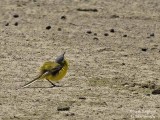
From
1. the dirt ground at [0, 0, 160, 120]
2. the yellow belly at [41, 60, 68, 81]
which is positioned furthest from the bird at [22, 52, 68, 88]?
the dirt ground at [0, 0, 160, 120]

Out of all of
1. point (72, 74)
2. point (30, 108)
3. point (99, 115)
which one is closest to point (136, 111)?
point (99, 115)

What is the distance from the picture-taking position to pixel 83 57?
12.1 meters

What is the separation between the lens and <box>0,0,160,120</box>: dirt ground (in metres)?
9.15

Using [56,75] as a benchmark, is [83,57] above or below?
below

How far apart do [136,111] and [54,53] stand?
366cm

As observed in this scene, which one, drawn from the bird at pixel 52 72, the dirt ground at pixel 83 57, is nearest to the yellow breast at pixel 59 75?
the bird at pixel 52 72

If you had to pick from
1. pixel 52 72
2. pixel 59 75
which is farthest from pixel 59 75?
pixel 52 72

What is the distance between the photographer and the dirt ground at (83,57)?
30.0 ft

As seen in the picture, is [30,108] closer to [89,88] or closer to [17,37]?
[89,88]

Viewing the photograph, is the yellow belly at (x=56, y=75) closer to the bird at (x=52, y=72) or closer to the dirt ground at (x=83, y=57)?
the bird at (x=52, y=72)

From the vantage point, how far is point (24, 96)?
9594 mm

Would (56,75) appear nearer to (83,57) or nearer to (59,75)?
(59,75)

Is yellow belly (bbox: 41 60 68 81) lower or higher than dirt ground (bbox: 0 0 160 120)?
higher

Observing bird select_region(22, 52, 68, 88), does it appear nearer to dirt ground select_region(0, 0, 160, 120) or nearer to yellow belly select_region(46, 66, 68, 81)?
yellow belly select_region(46, 66, 68, 81)
